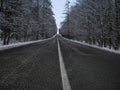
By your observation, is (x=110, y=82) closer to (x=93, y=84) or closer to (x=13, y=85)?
(x=93, y=84)

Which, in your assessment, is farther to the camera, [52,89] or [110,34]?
[110,34]

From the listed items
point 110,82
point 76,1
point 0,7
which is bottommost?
point 110,82

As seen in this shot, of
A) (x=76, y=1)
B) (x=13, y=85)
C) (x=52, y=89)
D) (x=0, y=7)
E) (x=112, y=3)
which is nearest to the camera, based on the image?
(x=52, y=89)

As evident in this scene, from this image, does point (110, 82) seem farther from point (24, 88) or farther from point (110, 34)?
point (110, 34)

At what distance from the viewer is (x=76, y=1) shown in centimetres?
4303

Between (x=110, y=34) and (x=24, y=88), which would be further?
(x=110, y=34)

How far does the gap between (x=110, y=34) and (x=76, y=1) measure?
72.9ft

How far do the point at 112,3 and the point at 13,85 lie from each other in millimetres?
23145

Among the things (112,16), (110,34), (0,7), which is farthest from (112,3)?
(0,7)

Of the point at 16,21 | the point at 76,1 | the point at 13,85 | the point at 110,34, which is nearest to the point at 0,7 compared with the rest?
the point at 16,21

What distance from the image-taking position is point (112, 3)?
82.2ft

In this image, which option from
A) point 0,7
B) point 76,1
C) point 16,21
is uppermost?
point 76,1

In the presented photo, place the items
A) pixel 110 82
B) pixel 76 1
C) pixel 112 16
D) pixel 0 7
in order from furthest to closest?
pixel 76 1 < pixel 112 16 < pixel 0 7 < pixel 110 82

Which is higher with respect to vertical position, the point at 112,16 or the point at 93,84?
the point at 112,16
